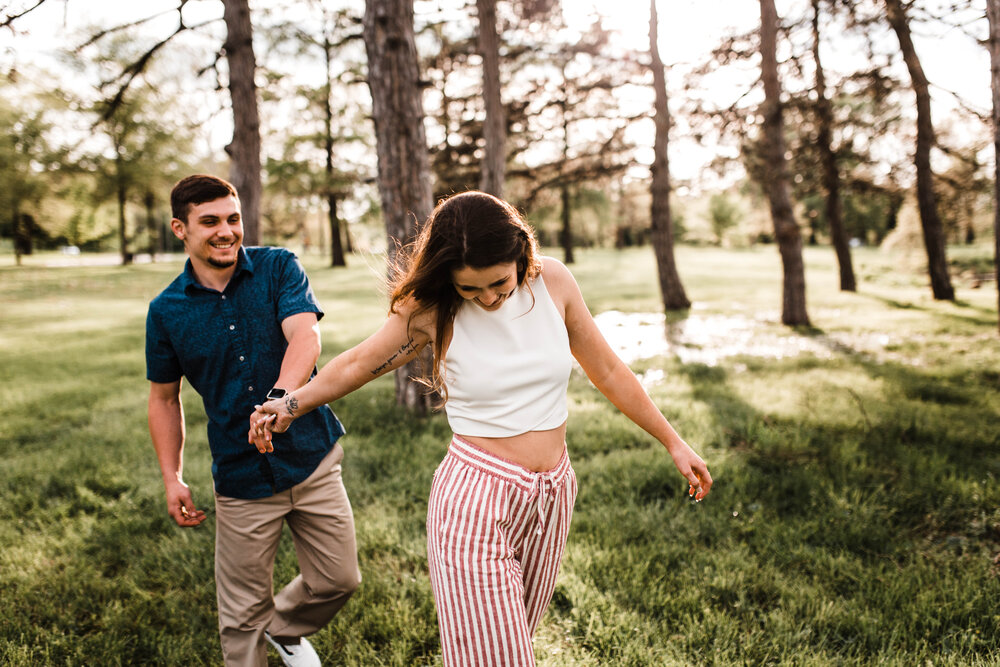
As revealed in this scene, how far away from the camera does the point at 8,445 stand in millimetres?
6395

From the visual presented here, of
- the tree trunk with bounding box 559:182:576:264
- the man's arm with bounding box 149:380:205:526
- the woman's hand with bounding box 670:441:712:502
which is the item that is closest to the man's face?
the man's arm with bounding box 149:380:205:526

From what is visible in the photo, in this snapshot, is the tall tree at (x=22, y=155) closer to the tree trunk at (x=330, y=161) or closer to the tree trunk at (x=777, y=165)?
the tree trunk at (x=330, y=161)

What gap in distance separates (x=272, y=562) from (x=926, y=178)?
17208 millimetres

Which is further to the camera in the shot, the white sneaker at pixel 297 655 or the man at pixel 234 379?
the white sneaker at pixel 297 655

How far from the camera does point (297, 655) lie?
2883 millimetres

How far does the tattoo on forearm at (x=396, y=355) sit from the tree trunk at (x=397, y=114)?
3.56 m

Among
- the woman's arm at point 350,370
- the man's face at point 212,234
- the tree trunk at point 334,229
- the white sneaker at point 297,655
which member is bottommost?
the white sneaker at point 297,655

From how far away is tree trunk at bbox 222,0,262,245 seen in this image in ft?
23.6

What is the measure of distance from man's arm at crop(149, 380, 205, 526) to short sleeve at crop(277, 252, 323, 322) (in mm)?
650

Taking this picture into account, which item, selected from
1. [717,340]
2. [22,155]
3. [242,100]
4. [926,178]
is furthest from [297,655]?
[22,155]

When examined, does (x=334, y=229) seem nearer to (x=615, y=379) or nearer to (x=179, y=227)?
(x=179, y=227)

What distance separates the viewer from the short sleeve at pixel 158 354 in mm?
2621

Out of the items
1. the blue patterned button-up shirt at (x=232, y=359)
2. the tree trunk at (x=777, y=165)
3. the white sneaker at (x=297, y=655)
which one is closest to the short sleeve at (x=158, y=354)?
the blue patterned button-up shirt at (x=232, y=359)

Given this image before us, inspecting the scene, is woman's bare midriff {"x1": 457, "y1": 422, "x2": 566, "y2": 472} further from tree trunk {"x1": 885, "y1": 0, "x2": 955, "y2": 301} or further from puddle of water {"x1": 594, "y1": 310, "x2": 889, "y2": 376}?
tree trunk {"x1": 885, "y1": 0, "x2": 955, "y2": 301}
